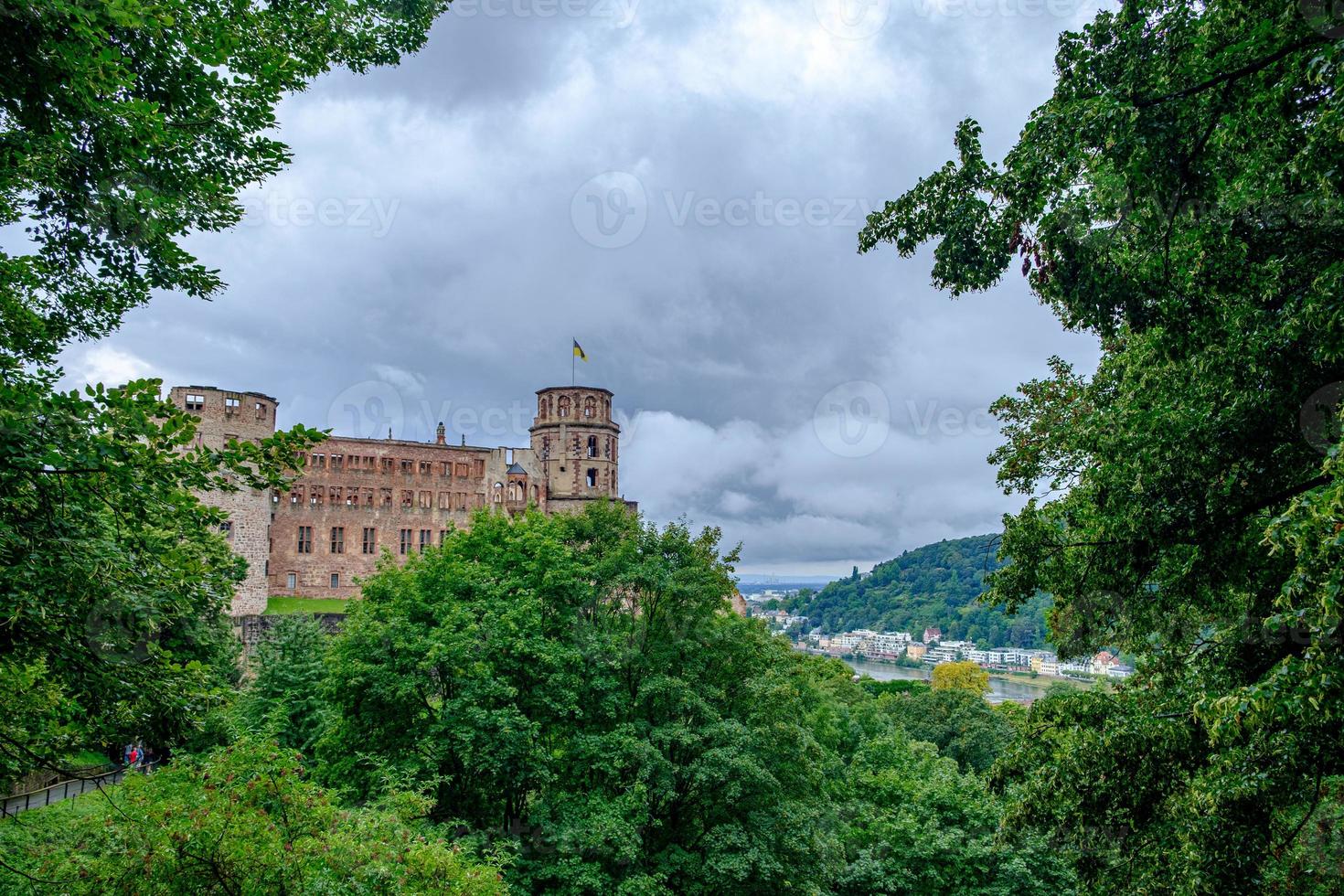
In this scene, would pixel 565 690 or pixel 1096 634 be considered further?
pixel 565 690

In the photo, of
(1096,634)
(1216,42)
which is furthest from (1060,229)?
(1096,634)

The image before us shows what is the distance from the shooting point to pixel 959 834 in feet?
84.5

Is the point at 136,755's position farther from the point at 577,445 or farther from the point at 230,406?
the point at 577,445

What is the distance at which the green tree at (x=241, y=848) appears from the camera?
11930 millimetres

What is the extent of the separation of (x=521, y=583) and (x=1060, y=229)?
63.0ft

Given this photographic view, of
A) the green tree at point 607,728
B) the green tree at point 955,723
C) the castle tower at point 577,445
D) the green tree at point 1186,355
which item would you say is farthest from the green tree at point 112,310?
the castle tower at point 577,445

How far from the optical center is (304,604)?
58.8 m

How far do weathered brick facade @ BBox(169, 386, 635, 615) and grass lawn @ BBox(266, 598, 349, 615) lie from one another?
38.4 inches

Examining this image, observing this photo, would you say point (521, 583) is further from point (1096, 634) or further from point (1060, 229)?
point (1060, 229)

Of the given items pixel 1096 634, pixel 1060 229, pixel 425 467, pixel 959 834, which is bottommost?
pixel 959 834

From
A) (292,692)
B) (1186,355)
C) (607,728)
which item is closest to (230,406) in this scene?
(292,692)

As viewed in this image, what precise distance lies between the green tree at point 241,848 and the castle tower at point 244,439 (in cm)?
4117

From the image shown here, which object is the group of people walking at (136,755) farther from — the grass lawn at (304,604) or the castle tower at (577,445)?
the castle tower at (577,445)

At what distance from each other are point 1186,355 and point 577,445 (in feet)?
196
